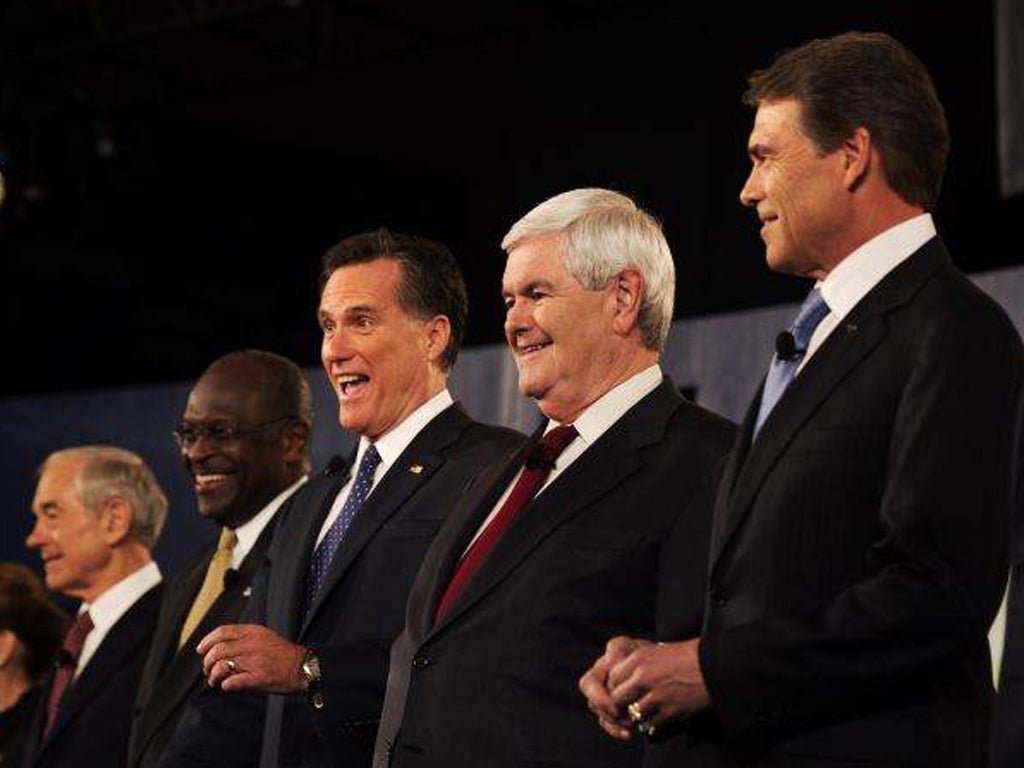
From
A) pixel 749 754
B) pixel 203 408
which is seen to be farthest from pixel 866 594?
pixel 203 408

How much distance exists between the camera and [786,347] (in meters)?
→ 2.41

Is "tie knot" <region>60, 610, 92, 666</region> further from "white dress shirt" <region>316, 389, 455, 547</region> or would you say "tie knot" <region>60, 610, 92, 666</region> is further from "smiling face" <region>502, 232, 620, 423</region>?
"smiling face" <region>502, 232, 620, 423</region>

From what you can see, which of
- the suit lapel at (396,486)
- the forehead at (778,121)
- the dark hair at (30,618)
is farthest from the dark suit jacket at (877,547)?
the dark hair at (30,618)

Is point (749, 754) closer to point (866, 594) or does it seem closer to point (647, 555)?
point (866, 594)

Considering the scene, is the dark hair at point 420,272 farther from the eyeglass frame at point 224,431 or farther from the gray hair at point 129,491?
the gray hair at point 129,491

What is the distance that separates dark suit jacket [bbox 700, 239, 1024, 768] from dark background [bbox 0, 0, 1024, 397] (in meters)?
4.24

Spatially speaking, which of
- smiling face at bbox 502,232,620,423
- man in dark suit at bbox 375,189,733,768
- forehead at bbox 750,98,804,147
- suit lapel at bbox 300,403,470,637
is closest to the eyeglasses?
suit lapel at bbox 300,403,470,637

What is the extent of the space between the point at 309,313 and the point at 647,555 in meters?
6.99

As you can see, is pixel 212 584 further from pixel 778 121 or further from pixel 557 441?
pixel 778 121

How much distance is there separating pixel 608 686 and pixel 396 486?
1355mm

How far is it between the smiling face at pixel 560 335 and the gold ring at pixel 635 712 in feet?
2.98

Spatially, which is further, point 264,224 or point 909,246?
point 264,224

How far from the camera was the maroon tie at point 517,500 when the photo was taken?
9.66ft

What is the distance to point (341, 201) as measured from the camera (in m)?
9.34
